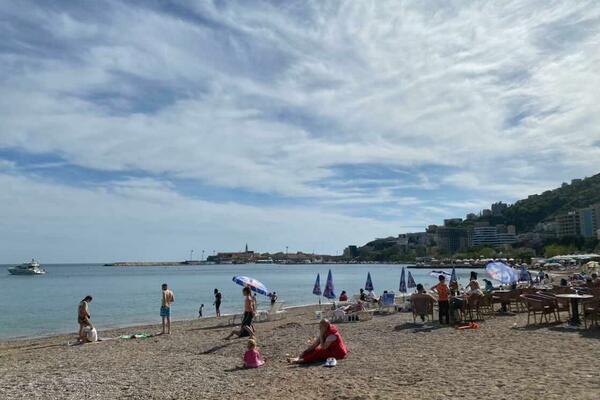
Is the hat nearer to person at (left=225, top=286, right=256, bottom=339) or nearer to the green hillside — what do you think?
person at (left=225, top=286, right=256, bottom=339)

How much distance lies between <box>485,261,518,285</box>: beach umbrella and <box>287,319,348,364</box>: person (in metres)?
9.88

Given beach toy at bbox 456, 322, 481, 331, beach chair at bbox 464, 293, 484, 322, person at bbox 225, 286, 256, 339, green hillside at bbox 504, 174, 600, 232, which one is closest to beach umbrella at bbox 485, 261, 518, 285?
beach chair at bbox 464, 293, 484, 322

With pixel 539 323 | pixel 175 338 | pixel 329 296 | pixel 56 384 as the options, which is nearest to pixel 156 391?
pixel 56 384

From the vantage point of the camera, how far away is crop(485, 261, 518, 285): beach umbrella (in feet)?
58.7

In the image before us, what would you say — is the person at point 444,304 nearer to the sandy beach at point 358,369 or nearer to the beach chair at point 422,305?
the beach chair at point 422,305

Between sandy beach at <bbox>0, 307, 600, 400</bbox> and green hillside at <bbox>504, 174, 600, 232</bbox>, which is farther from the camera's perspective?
green hillside at <bbox>504, 174, 600, 232</bbox>

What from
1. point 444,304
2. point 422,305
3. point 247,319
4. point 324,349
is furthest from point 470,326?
point 247,319

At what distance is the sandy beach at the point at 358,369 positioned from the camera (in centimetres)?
716

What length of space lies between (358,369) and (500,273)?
11.0 meters

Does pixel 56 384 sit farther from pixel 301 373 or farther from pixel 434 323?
pixel 434 323

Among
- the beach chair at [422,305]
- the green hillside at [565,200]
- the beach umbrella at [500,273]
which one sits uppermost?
the green hillside at [565,200]

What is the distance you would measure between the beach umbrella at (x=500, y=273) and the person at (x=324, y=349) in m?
9.88

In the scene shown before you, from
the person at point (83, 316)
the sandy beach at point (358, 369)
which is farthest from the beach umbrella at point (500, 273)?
the person at point (83, 316)

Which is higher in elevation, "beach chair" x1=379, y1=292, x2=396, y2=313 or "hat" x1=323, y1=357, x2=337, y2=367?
"beach chair" x1=379, y1=292, x2=396, y2=313
